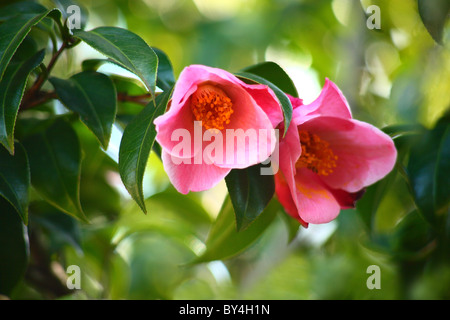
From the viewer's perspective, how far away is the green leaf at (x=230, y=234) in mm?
718

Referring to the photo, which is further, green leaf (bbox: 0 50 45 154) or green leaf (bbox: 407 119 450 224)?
green leaf (bbox: 407 119 450 224)

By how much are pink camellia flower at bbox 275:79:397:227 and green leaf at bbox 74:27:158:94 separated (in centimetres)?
17

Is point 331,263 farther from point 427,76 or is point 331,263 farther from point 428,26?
point 428,26

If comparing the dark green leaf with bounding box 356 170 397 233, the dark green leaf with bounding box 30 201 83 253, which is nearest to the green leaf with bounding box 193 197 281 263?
the dark green leaf with bounding box 356 170 397 233

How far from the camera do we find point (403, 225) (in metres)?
0.89

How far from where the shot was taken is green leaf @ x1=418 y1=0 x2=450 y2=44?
0.67 m

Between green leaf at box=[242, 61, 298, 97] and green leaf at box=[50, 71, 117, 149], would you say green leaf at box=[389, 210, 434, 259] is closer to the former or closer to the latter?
green leaf at box=[242, 61, 298, 97]

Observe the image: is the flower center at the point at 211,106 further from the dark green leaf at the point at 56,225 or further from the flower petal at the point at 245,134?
the dark green leaf at the point at 56,225

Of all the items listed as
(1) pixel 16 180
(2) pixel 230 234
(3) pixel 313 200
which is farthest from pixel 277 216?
(1) pixel 16 180

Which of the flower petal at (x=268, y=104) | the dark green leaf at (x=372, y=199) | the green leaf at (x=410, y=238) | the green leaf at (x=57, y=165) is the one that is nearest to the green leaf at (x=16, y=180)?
the green leaf at (x=57, y=165)

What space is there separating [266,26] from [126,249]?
0.91 meters

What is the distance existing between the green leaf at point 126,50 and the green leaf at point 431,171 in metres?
0.40

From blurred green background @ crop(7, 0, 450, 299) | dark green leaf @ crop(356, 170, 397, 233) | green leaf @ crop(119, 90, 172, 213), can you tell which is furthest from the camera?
blurred green background @ crop(7, 0, 450, 299)

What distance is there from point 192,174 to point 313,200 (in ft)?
0.51
